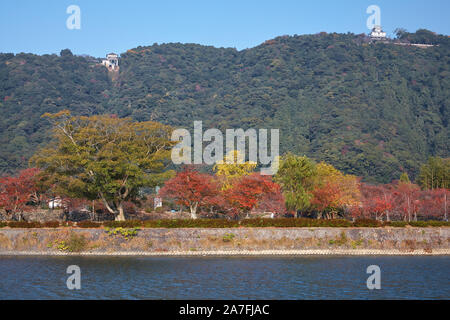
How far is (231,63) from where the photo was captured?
16712 cm

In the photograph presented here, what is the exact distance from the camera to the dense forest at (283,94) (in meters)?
99.7

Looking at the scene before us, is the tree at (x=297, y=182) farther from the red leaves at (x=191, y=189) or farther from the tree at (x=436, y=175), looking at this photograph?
the tree at (x=436, y=175)

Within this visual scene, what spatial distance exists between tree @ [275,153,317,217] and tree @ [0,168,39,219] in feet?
78.2

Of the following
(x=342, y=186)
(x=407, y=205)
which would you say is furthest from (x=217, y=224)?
(x=407, y=205)

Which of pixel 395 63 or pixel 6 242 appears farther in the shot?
pixel 395 63

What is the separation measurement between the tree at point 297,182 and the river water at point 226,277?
12040mm

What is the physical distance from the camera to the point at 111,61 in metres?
188

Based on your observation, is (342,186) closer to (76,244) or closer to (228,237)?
(228,237)

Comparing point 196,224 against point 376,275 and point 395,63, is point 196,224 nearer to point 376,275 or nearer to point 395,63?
point 376,275

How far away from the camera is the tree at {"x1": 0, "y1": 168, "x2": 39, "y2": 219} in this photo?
157 ft

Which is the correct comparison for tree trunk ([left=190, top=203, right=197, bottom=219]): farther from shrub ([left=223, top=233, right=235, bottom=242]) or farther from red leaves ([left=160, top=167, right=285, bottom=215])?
shrub ([left=223, top=233, right=235, bottom=242])

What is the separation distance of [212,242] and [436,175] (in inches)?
1577

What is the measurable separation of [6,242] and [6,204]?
35.8 ft
